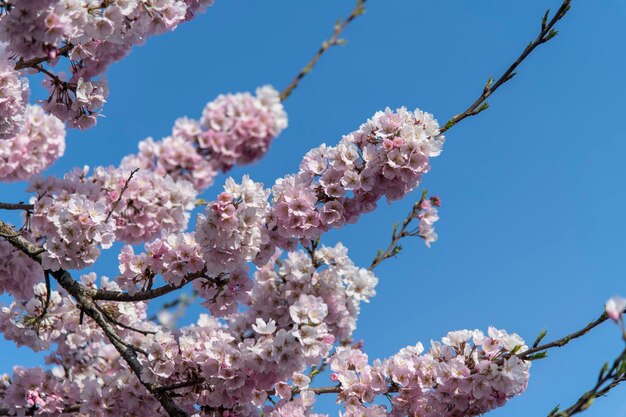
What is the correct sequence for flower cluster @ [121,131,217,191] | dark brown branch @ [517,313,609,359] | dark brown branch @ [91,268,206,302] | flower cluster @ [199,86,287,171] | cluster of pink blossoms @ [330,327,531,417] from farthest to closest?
flower cluster @ [121,131,217,191] → flower cluster @ [199,86,287,171] → dark brown branch @ [91,268,206,302] → cluster of pink blossoms @ [330,327,531,417] → dark brown branch @ [517,313,609,359]

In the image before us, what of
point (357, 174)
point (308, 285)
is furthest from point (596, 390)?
point (308, 285)

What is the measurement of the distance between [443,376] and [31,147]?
5305mm

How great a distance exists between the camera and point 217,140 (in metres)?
8.23

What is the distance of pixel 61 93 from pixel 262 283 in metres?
2.63

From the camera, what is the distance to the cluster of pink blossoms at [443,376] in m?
4.18

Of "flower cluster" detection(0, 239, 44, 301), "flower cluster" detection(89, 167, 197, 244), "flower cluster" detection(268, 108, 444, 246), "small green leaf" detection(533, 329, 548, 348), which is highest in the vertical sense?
"flower cluster" detection(89, 167, 197, 244)

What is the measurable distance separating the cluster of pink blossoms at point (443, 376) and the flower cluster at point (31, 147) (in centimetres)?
429

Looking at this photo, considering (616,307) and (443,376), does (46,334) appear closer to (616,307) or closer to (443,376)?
(443,376)

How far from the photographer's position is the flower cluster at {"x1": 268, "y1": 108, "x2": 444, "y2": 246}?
398cm

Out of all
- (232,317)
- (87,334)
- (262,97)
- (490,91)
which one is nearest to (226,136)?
(262,97)

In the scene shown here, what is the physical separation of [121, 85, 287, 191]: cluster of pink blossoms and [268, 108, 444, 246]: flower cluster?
382 cm

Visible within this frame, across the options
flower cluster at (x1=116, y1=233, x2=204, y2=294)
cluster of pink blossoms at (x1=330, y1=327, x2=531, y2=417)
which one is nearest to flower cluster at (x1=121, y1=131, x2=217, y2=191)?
flower cluster at (x1=116, y1=233, x2=204, y2=294)

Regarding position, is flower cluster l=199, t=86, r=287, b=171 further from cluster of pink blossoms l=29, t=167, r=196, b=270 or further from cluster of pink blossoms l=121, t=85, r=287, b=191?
cluster of pink blossoms l=29, t=167, r=196, b=270

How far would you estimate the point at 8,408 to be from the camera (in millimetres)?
5652
